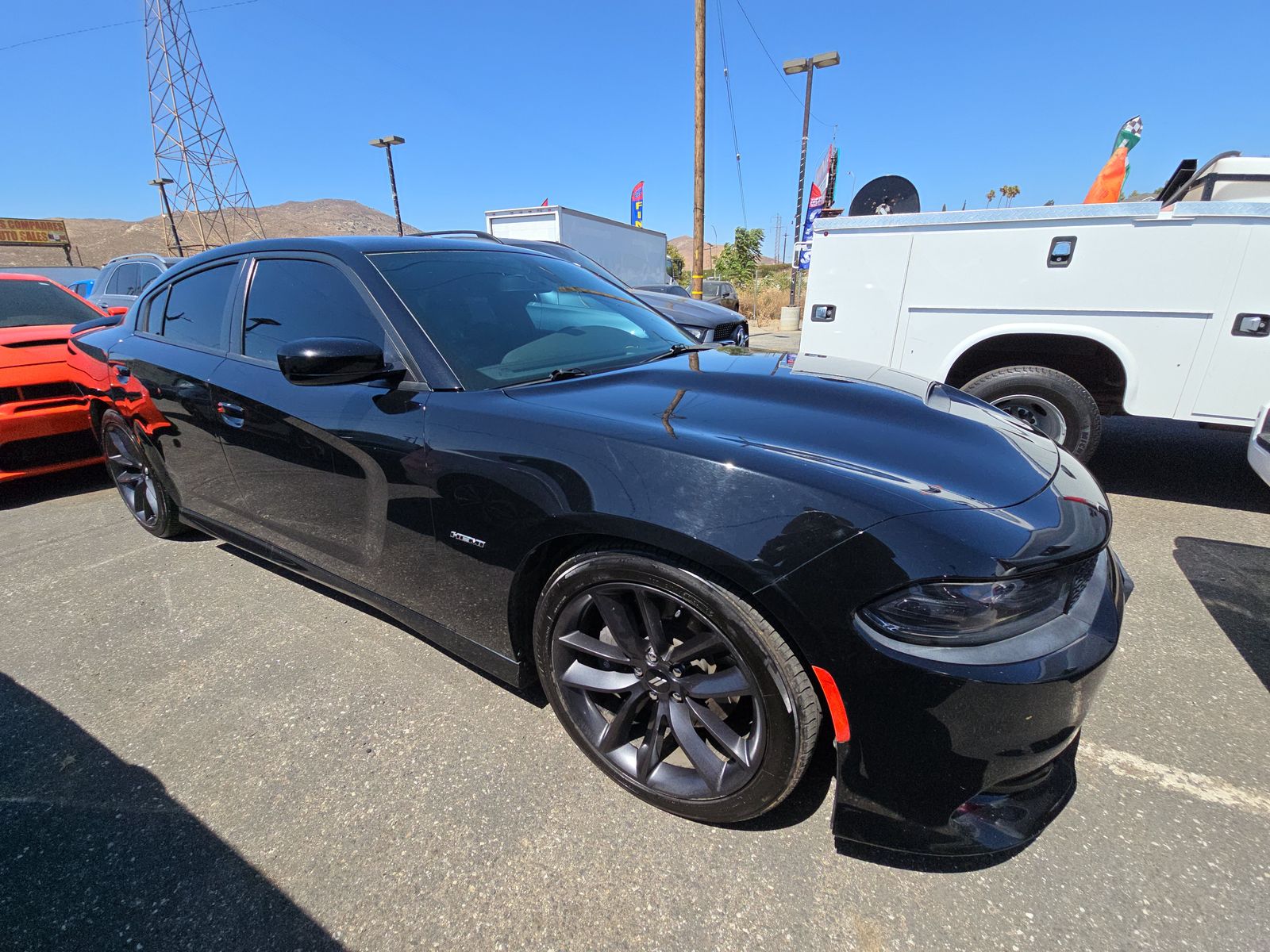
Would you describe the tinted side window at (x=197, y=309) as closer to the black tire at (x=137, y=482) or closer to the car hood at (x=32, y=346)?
the black tire at (x=137, y=482)

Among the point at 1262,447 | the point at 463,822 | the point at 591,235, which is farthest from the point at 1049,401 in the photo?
the point at 591,235

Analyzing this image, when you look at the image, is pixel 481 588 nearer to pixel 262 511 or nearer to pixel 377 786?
pixel 377 786

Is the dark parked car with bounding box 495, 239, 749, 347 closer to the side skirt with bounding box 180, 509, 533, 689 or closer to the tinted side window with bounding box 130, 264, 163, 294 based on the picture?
the side skirt with bounding box 180, 509, 533, 689

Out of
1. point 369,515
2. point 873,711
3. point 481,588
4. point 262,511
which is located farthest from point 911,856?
point 262,511

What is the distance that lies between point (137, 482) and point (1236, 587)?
19.5 feet

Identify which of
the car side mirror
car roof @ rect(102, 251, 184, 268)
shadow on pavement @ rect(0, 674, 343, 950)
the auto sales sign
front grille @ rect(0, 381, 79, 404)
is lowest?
shadow on pavement @ rect(0, 674, 343, 950)

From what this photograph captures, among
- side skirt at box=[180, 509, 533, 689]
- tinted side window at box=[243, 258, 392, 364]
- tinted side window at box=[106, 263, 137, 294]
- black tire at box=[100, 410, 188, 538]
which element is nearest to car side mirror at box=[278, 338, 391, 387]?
tinted side window at box=[243, 258, 392, 364]

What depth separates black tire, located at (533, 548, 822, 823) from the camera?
55.1 inches

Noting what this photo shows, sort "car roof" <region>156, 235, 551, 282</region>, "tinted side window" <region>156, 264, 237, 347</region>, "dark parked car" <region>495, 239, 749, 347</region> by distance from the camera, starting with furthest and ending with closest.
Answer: "dark parked car" <region>495, 239, 749, 347</region> < "tinted side window" <region>156, 264, 237, 347</region> < "car roof" <region>156, 235, 551, 282</region>

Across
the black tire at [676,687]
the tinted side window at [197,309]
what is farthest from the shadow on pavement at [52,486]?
the black tire at [676,687]

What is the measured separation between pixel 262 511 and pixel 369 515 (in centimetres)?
81

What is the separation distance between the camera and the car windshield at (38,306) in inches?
191

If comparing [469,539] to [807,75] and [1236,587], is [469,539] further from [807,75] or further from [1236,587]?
[807,75]

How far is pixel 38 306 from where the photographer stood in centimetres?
506
